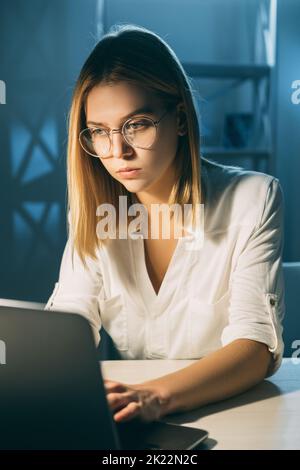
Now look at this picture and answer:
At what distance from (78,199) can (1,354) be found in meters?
0.65

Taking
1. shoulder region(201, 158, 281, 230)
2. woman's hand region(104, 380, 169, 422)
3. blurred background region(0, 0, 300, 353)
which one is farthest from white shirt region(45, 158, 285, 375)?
blurred background region(0, 0, 300, 353)

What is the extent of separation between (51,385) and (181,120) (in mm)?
748

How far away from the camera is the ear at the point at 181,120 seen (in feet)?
3.83

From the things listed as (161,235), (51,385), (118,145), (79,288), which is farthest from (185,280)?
(51,385)

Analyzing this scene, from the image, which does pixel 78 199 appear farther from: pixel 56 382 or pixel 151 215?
pixel 56 382

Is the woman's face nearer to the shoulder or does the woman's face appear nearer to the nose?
the nose

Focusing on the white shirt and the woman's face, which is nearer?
the woman's face

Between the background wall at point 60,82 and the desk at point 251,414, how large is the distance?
1.79 m

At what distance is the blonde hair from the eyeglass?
0.05 metres

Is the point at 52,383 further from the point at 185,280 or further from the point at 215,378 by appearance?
the point at 185,280

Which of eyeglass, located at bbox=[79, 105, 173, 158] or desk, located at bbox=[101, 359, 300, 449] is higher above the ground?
eyeglass, located at bbox=[79, 105, 173, 158]

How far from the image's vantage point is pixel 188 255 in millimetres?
1250

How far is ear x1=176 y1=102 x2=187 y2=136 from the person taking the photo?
1167mm
